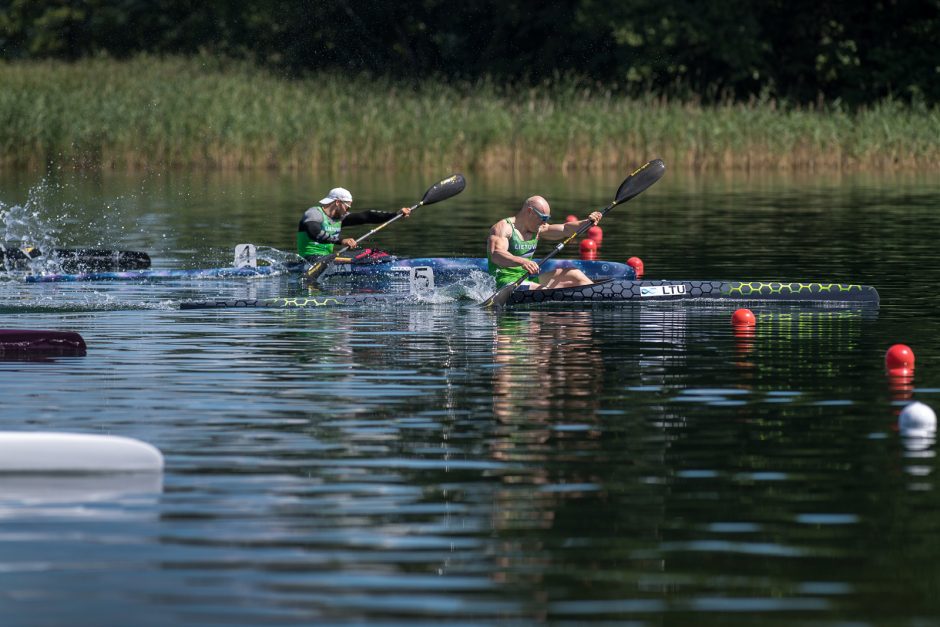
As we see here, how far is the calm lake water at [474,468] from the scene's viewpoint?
7.05 metres

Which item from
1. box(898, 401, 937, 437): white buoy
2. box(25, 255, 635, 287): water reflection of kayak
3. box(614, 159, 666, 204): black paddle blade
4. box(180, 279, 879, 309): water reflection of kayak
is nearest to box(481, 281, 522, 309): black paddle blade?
box(180, 279, 879, 309): water reflection of kayak

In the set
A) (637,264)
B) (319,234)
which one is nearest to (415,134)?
(637,264)

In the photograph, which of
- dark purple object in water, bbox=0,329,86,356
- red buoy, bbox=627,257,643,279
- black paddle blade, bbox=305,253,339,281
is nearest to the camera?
dark purple object in water, bbox=0,329,86,356

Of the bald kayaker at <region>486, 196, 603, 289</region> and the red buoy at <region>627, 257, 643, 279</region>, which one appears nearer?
the bald kayaker at <region>486, 196, 603, 289</region>

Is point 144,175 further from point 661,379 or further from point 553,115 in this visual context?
point 661,379

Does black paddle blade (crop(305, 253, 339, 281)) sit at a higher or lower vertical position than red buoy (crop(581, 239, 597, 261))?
lower

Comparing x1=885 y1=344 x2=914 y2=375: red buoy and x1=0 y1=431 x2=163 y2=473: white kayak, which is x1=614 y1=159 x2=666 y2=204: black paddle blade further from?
x1=0 y1=431 x2=163 y2=473: white kayak

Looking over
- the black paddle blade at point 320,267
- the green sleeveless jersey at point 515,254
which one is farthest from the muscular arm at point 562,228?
the black paddle blade at point 320,267

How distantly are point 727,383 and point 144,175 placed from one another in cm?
2674

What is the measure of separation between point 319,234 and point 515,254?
141 inches

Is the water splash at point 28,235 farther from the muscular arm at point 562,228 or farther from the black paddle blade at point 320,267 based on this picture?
the muscular arm at point 562,228

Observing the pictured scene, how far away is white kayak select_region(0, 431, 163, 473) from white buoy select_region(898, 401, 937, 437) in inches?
168

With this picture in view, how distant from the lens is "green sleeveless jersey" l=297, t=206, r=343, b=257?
20.4 meters

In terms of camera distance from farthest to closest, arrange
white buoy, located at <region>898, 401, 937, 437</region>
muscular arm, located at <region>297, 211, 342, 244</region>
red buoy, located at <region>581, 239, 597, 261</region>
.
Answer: red buoy, located at <region>581, 239, 597, 261</region>
muscular arm, located at <region>297, 211, 342, 244</region>
white buoy, located at <region>898, 401, 937, 437</region>
